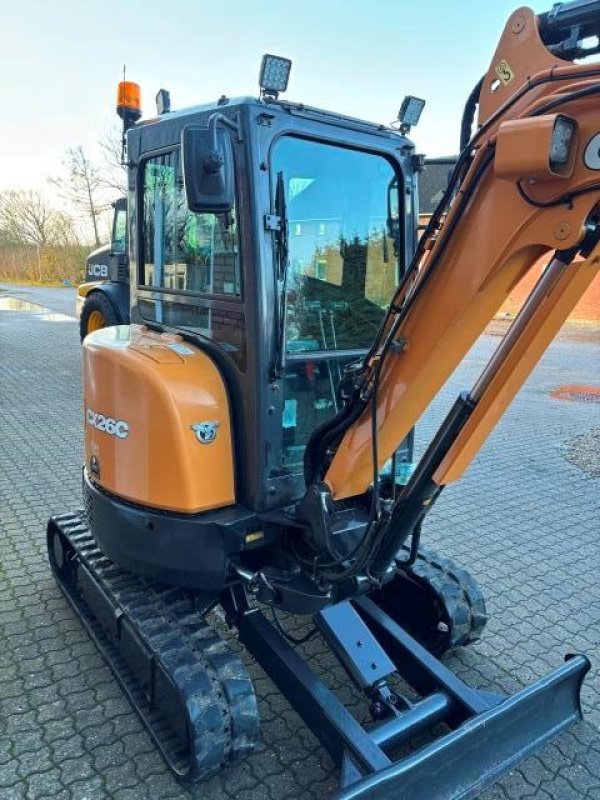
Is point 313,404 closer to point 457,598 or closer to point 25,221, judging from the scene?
point 457,598

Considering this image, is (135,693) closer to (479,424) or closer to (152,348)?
(152,348)

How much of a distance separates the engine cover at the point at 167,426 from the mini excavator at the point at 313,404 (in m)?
0.01

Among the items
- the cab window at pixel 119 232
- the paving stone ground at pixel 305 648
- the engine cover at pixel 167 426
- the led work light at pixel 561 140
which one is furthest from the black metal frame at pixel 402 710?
the cab window at pixel 119 232

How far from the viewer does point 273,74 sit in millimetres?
2369

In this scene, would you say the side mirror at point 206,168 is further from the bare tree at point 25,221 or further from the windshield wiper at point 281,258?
the bare tree at point 25,221

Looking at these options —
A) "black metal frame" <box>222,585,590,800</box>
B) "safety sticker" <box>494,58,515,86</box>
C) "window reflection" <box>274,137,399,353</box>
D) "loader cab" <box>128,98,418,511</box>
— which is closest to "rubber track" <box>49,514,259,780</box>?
"black metal frame" <box>222,585,590,800</box>

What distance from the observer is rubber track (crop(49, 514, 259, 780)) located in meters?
2.29

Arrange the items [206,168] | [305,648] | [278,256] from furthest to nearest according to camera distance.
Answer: [305,648], [278,256], [206,168]

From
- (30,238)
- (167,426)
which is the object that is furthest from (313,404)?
(30,238)

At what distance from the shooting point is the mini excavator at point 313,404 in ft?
6.42

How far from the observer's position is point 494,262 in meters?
1.85

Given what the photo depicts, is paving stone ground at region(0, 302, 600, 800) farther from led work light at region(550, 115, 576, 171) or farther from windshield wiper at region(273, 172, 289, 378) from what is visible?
led work light at region(550, 115, 576, 171)

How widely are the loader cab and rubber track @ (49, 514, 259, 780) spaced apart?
1.95 ft

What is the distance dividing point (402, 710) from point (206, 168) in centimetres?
224
